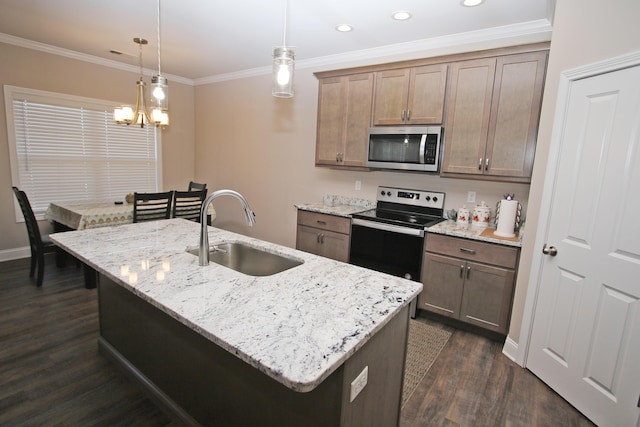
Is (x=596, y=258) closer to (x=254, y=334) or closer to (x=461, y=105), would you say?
(x=461, y=105)

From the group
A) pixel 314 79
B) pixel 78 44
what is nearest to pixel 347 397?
pixel 314 79

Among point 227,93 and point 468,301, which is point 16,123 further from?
point 468,301

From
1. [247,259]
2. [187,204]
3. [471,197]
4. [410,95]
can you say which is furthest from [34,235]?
[471,197]

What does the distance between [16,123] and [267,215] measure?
3.14 m

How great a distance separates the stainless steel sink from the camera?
198cm

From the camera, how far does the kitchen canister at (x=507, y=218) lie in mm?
2623

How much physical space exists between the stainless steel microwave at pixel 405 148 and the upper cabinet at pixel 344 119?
0.14m

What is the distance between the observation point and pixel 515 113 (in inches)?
102

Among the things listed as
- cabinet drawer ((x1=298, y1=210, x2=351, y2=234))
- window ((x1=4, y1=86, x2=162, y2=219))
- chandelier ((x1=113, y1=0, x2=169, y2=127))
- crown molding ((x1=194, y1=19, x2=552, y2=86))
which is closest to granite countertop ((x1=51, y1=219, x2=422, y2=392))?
chandelier ((x1=113, y1=0, x2=169, y2=127))

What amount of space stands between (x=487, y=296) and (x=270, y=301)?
2057 mm

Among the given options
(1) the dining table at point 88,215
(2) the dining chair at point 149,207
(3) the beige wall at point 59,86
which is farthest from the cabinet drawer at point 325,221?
(3) the beige wall at point 59,86

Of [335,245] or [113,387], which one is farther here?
[335,245]

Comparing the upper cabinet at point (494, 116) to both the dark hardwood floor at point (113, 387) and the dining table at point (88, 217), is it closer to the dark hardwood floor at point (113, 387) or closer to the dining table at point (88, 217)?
the dark hardwood floor at point (113, 387)

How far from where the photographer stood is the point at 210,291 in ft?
4.55
